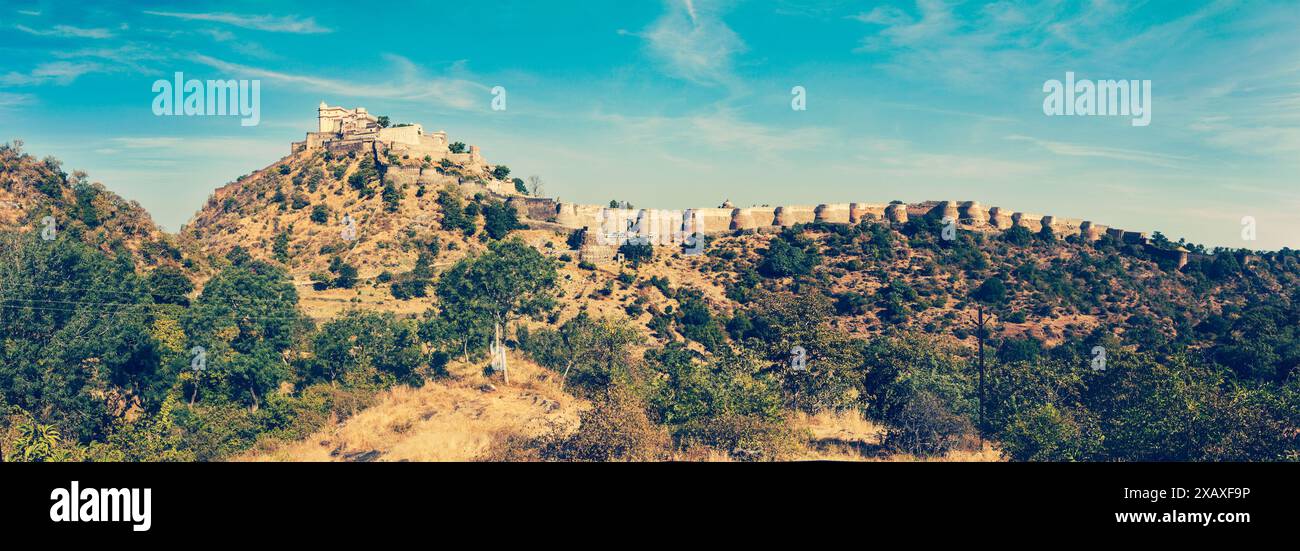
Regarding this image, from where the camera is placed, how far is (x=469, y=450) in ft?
86.7

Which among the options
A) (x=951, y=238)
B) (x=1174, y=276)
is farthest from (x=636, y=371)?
(x=1174, y=276)

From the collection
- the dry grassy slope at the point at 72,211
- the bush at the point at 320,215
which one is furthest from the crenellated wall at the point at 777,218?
the dry grassy slope at the point at 72,211

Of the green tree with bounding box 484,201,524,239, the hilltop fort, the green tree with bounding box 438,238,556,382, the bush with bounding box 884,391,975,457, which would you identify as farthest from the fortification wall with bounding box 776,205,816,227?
the bush with bounding box 884,391,975,457

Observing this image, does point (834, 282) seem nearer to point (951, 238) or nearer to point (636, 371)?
point (951, 238)

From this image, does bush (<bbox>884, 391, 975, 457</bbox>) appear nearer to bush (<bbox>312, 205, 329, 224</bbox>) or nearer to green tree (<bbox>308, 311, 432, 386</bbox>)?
green tree (<bbox>308, 311, 432, 386</bbox>)

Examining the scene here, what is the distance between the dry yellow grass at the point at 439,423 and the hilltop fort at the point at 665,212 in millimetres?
39946

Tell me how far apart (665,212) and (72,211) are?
152 feet

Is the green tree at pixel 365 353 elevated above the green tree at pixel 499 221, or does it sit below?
below

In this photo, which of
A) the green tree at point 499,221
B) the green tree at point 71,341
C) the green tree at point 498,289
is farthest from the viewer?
the green tree at point 499,221

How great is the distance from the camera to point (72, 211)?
5866 cm

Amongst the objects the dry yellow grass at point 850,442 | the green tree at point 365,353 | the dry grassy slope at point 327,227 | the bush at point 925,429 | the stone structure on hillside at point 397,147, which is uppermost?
the stone structure on hillside at point 397,147

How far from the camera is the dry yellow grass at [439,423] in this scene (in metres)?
27.5

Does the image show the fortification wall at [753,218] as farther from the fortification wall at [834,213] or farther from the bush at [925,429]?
the bush at [925,429]

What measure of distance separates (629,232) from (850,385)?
4254 centimetres
